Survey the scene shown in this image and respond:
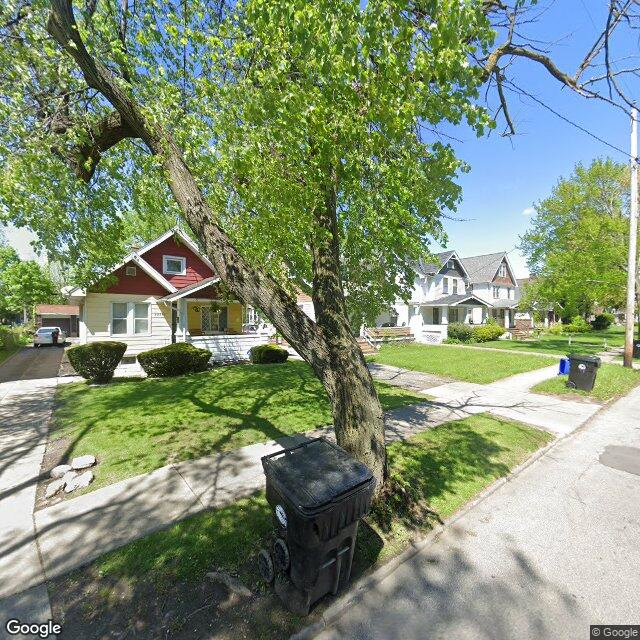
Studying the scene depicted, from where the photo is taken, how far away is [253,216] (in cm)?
571

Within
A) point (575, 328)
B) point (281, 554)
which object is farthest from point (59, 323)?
point (575, 328)

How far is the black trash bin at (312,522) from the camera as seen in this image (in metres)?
2.42

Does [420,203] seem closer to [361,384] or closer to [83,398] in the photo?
[361,384]

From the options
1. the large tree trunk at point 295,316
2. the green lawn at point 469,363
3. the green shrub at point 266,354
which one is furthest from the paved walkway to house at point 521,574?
the green shrub at point 266,354

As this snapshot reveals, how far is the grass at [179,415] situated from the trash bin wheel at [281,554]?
2968mm

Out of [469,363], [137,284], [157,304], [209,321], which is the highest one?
[137,284]

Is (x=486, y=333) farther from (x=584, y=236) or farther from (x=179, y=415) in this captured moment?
(x=179, y=415)

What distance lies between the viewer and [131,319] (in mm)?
14602

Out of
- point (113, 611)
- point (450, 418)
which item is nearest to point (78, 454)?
point (113, 611)

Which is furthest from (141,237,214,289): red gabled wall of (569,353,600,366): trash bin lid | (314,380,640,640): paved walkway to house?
(569,353,600,366): trash bin lid

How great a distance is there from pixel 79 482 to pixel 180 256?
1447 cm

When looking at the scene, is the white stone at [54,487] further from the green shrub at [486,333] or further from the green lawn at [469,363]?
the green shrub at [486,333]

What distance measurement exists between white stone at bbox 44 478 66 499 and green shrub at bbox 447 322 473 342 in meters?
26.6

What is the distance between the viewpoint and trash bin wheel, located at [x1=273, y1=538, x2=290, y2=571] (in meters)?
2.63
